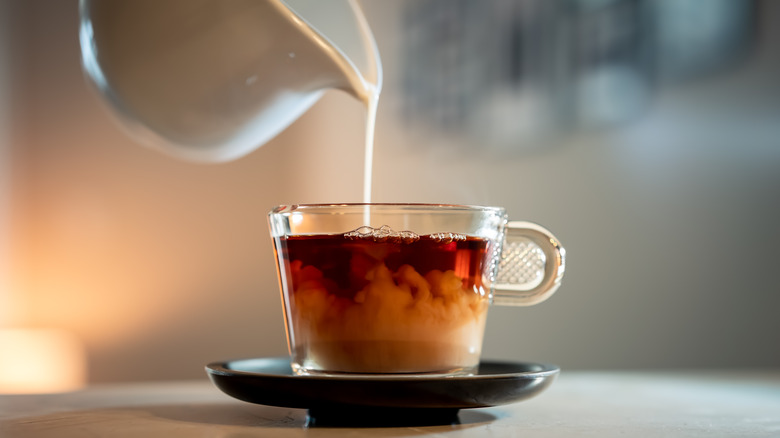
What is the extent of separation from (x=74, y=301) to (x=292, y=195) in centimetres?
53

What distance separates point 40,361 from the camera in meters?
1.80

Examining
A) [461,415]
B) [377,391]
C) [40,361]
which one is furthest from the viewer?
[40,361]

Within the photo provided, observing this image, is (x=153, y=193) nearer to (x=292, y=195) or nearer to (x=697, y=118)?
(x=292, y=195)

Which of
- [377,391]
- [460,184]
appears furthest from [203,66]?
[460,184]

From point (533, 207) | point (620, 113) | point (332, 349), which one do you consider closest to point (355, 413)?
point (332, 349)

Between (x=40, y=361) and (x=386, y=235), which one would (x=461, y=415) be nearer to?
(x=386, y=235)

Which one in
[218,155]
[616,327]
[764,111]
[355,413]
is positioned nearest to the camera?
[355,413]

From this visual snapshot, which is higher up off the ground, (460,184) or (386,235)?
(460,184)

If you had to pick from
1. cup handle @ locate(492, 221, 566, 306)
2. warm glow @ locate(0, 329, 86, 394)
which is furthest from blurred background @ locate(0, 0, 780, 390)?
cup handle @ locate(492, 221, 566, 306)

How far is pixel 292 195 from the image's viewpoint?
6.17ft

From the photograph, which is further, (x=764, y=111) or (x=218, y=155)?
(x=764, y=111)

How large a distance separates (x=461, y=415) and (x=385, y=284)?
0.13 meters

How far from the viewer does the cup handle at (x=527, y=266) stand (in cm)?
69

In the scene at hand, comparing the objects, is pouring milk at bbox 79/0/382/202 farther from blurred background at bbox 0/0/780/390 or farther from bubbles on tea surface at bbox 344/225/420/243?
blurred background at bbox 0/0/780/390
